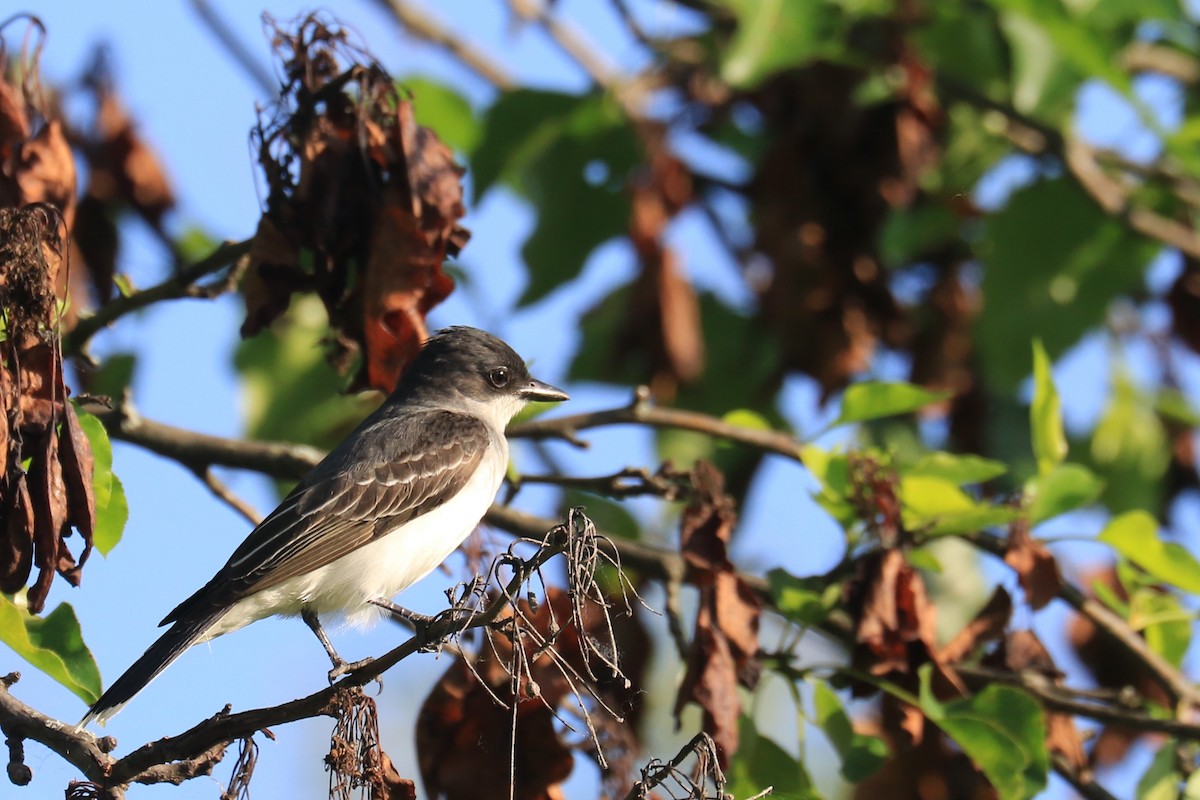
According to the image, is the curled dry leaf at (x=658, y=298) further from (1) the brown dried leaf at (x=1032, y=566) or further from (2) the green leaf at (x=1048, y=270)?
(1) the brown dried leaf at (x=1032, y=566)

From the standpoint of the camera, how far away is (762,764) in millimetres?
4789

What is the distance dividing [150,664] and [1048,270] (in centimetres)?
404

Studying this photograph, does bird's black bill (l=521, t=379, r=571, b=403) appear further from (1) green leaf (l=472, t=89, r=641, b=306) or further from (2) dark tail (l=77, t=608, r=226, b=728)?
(2) dark tail (l=77, t=608, r=226, b=728)

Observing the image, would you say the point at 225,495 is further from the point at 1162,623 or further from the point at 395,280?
the point at 1162,623

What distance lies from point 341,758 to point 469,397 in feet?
8.78

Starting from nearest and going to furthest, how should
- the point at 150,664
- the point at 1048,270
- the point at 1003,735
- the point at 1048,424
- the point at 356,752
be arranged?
the point at 356,752 → the point at 150,664 → the point at 1003,735 → the point at 1048,424 → the point at 1048,270

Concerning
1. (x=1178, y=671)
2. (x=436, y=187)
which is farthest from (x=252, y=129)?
(x=1178, y=671)

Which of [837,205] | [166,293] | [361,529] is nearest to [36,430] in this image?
[166,293]

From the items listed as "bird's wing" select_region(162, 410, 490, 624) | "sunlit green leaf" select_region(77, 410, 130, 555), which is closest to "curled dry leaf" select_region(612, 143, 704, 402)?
"bird's wing" select_region(162, 410, 490, 624)

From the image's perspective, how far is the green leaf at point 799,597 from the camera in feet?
16.0

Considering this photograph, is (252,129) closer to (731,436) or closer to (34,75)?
(34,75)

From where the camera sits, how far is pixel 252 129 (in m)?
4.49

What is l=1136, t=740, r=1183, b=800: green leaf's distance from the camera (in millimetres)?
4785

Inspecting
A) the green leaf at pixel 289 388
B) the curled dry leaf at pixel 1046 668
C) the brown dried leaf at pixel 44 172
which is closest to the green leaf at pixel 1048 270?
the curled dry leaf at pixel 1046 668
